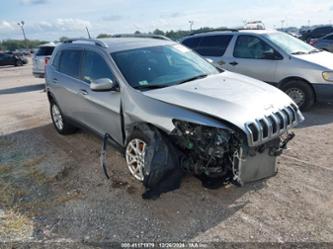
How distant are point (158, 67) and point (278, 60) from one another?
363 cm

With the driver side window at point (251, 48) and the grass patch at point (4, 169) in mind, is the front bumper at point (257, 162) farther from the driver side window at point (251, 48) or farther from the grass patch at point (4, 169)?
the driver side window at point (251, 48)

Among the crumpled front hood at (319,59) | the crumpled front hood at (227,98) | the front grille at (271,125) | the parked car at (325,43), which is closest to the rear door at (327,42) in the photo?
Answer: the parked car at (325,43)

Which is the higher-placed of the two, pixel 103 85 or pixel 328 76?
pixel 103 85

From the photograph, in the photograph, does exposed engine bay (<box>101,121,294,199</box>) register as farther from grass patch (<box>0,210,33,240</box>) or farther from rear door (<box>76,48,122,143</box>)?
grass patch (<box>0,210,33,240</box>)

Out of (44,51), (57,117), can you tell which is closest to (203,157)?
(57,117)

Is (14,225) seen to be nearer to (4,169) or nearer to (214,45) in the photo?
(4,169)

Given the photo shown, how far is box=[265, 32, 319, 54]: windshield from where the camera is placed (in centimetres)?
709

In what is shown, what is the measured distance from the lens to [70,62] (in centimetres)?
553

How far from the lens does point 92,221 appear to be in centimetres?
342

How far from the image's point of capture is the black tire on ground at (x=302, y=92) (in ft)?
22.0

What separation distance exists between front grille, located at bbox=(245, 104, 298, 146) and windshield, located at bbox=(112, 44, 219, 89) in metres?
1.26

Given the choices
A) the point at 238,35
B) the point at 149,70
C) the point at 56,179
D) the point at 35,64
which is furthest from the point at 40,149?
the point at 35,64

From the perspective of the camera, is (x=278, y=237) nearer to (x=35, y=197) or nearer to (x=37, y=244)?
(x=37, y=244)

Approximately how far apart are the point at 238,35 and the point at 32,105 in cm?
612
